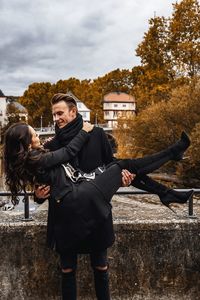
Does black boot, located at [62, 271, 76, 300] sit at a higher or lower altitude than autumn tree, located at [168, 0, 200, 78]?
lower

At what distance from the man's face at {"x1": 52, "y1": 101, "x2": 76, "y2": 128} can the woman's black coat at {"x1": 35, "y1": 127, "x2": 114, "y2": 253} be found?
0.17 metres

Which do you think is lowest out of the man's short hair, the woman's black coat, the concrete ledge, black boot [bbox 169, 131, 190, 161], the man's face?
the concrete ledge

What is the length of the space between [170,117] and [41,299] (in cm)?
1632

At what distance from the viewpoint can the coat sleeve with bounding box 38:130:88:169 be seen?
2.63m

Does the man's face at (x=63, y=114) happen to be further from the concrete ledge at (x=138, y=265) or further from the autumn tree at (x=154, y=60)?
the autumn tree at (x=154, y=60)

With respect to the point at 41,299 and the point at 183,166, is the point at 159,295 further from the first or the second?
the point at 183,166

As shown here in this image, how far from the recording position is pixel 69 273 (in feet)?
9.52

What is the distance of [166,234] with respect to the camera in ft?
11.9

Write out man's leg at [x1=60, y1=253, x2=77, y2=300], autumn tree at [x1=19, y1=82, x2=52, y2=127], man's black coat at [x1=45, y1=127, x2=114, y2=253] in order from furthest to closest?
autumn tree at [x1=19, y1=82, x2=52, y2=127], man's leg at [x1=60, y1=253, x2=77, y2=300], man's black coat at [x1=45, y1=127, x2=114, y2=253]

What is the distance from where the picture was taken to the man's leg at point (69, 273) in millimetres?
2859

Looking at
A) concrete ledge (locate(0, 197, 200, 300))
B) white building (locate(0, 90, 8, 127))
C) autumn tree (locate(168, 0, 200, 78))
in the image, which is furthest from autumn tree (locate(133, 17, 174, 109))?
white building (locate(0, 90, 8, 127))

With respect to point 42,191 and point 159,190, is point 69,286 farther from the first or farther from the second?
point 159,190

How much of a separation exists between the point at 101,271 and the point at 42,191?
0.73 m

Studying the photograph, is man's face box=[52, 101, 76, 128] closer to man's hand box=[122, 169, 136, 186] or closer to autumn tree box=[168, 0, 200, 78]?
man's hand box=[122, 169, 136, 186]
